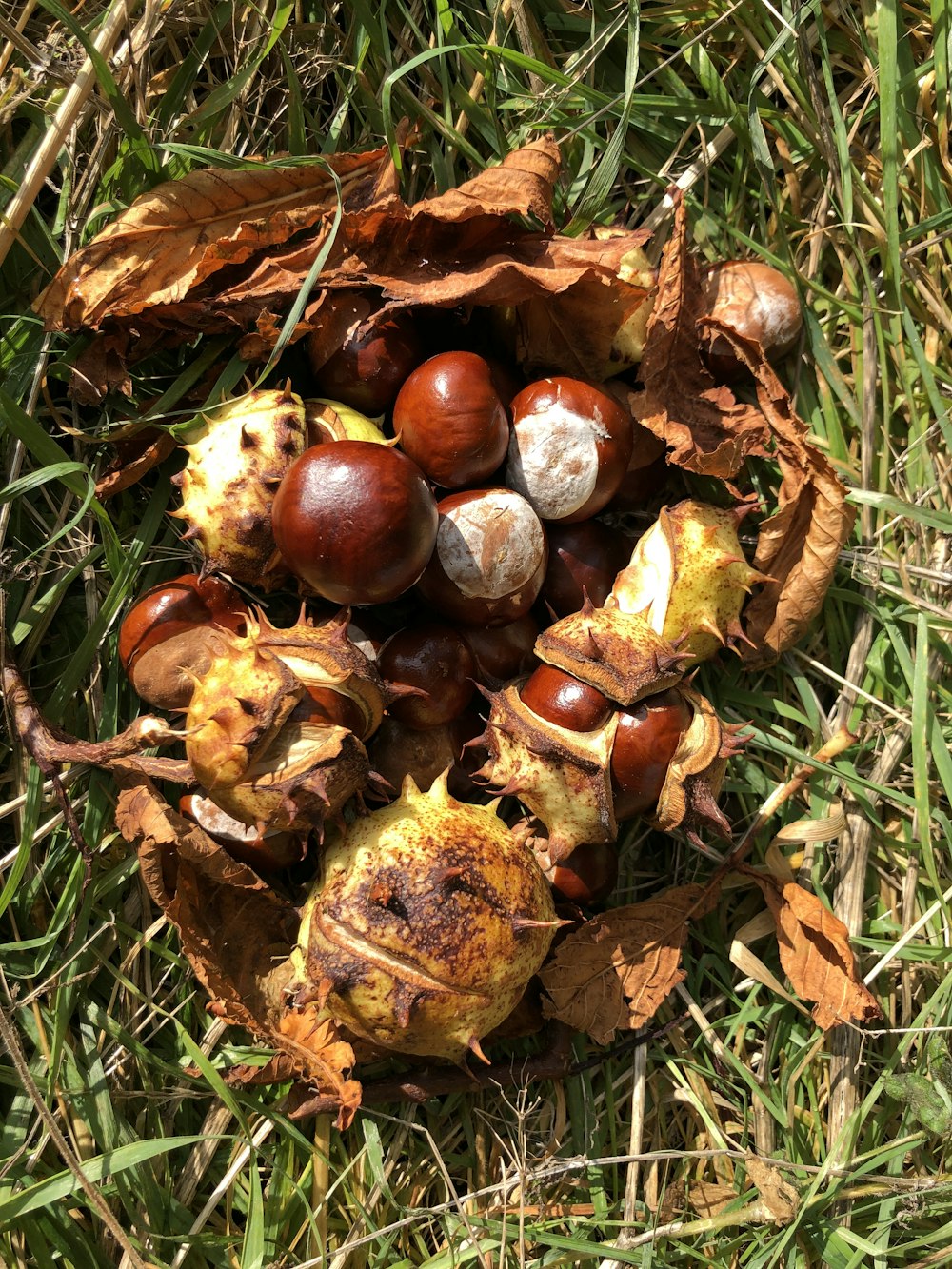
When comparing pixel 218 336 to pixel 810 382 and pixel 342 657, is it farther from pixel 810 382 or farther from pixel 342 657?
pixel 810 382

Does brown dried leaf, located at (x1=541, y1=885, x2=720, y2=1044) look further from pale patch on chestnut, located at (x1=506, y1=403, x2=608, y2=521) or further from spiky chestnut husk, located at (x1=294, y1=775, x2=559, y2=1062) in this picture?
pale patch on chestnut, located at (x1=506, y1=403, x2=608, y2=521)

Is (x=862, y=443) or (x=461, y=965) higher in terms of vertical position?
(x=862, y=443)

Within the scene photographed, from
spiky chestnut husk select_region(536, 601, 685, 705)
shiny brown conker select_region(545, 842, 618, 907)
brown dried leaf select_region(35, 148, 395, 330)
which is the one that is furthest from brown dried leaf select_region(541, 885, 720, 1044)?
brown dried leaf select_region(35, 148, 395, 330)

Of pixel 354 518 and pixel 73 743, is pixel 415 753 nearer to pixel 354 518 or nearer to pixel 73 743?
pixel 354 518

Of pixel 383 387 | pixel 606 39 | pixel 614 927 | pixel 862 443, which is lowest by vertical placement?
pixel 614 927

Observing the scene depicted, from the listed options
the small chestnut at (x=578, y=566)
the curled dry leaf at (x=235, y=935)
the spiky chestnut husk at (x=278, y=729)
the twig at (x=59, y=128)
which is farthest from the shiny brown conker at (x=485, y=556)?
the twig at (x=59, y=128)

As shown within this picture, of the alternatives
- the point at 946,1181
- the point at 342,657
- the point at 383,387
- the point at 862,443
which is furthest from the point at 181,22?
the point at 946,1181

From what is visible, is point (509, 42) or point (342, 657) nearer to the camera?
point (342, 657)
